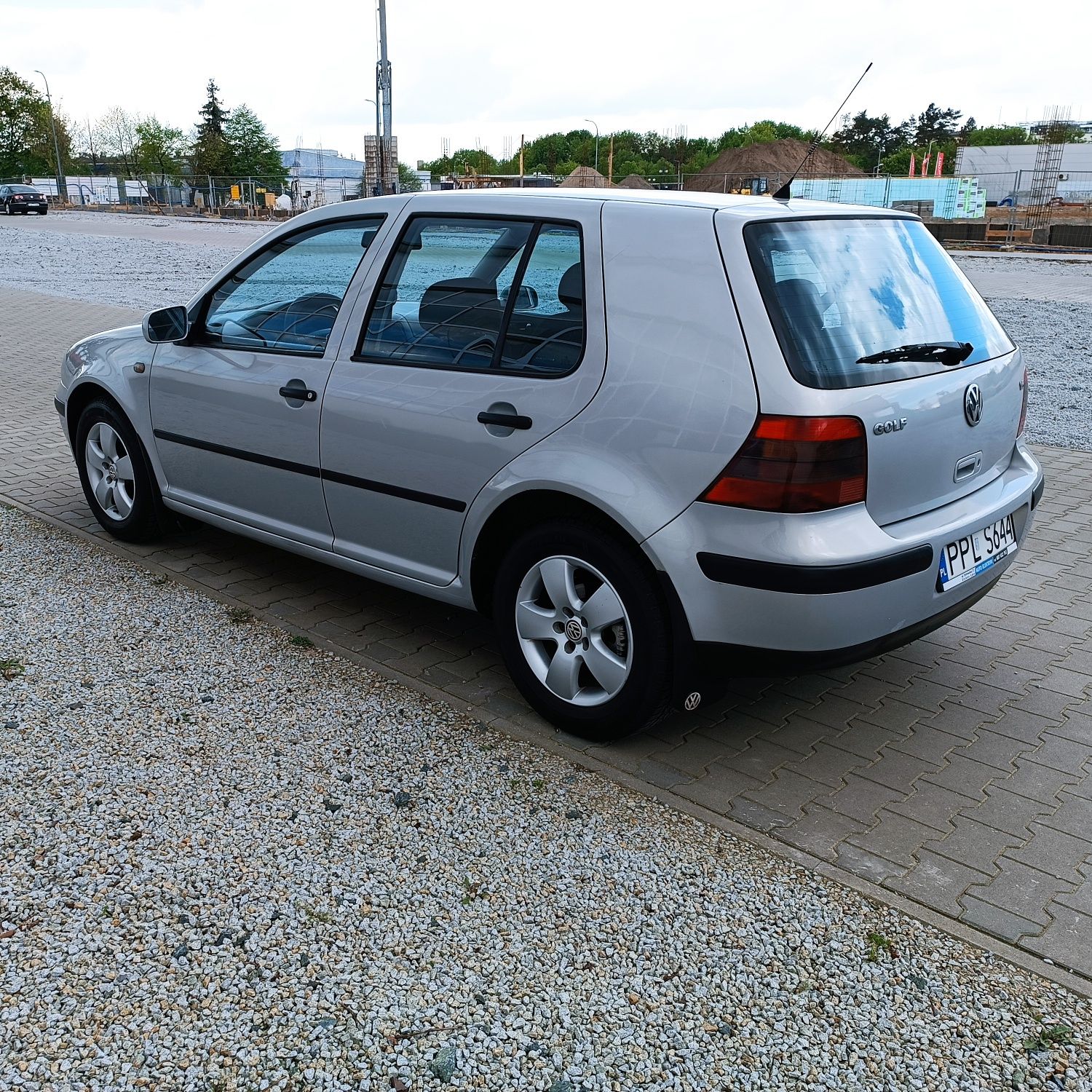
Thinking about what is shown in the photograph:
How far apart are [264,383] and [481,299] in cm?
112

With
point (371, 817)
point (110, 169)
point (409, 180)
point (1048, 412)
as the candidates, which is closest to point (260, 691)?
point (371, 817)

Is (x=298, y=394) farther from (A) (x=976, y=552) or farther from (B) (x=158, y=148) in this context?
(B) (x=158, y=148)

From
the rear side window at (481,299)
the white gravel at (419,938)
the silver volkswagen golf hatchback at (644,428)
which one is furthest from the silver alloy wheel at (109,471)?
the rear side window at (481,299)

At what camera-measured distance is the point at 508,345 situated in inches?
146

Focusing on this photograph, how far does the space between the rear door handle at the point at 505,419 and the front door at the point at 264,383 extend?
86cm

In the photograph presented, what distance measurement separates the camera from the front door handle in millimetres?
4273

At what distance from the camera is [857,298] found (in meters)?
3.38

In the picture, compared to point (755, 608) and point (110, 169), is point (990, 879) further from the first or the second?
point (110, 169)

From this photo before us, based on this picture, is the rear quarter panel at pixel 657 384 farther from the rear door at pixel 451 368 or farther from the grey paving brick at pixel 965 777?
the grey paving brick at pixel 965 777

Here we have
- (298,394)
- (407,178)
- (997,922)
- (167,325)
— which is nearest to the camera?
(997,922)

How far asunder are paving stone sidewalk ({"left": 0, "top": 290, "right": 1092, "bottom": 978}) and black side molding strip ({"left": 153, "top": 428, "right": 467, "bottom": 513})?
680 millimetres

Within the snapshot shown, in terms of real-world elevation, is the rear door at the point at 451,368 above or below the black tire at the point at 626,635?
above

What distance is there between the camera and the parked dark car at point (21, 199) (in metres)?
53.5

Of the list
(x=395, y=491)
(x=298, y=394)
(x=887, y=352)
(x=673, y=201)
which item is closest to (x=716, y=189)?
(x=298, y=394)
